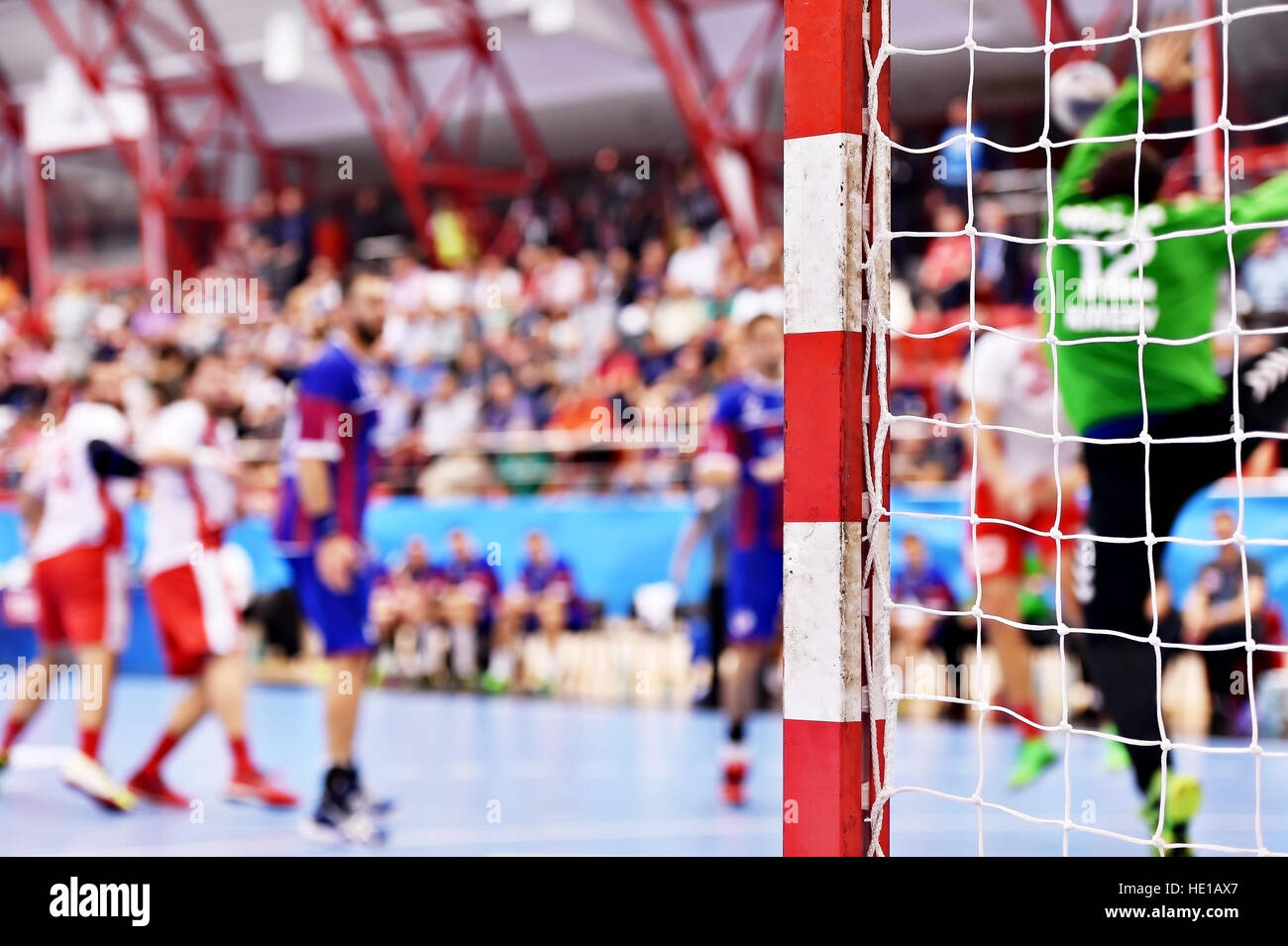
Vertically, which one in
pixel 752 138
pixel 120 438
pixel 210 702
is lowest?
pixel 210 702

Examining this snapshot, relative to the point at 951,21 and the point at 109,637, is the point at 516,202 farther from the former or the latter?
the point at 109,637

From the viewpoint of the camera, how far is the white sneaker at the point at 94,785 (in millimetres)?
6051

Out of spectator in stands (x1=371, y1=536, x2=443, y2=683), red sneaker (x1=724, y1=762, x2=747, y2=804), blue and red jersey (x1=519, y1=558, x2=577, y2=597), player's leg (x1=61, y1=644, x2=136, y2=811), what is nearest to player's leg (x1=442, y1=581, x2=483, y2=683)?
spectator in stands (x1=371, y1=536, x2=443, y2=683)

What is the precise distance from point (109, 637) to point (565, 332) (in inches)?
309

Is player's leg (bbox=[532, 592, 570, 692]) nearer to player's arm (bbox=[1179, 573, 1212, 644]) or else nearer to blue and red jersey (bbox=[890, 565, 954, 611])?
blue and red jersey (bbox=[890, 565, 954, 611])

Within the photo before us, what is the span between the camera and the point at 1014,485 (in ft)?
18.7

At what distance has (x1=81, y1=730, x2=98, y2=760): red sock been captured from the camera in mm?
6363

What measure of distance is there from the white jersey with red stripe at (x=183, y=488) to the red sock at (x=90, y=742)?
76 centimetres

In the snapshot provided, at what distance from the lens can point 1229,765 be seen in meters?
6.79

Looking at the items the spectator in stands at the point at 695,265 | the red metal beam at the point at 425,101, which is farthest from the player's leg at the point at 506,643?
the red metal beam at the point at 425,101

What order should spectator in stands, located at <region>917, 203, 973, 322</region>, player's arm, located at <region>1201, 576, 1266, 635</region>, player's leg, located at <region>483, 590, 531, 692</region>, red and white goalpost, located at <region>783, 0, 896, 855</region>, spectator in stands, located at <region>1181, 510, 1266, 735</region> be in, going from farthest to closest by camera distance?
spectator in stands, located at <region>917, 203, 973, 322</region> < player's leg, located at <region>483, 590, 531, 692</region> < player's arm, located at <region>1201, 576, 1266, 635</region> < spectator in stands, located at <region>1181, 510, 1266, 735</region> < red and white goalpost, located at <region>783, 0, 896, 855</region>

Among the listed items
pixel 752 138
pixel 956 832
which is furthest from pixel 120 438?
pixel 752 138

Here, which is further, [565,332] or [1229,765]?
[565,332]

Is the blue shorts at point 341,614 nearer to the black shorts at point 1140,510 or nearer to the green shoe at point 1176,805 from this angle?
the black shorts at point 1140,510
